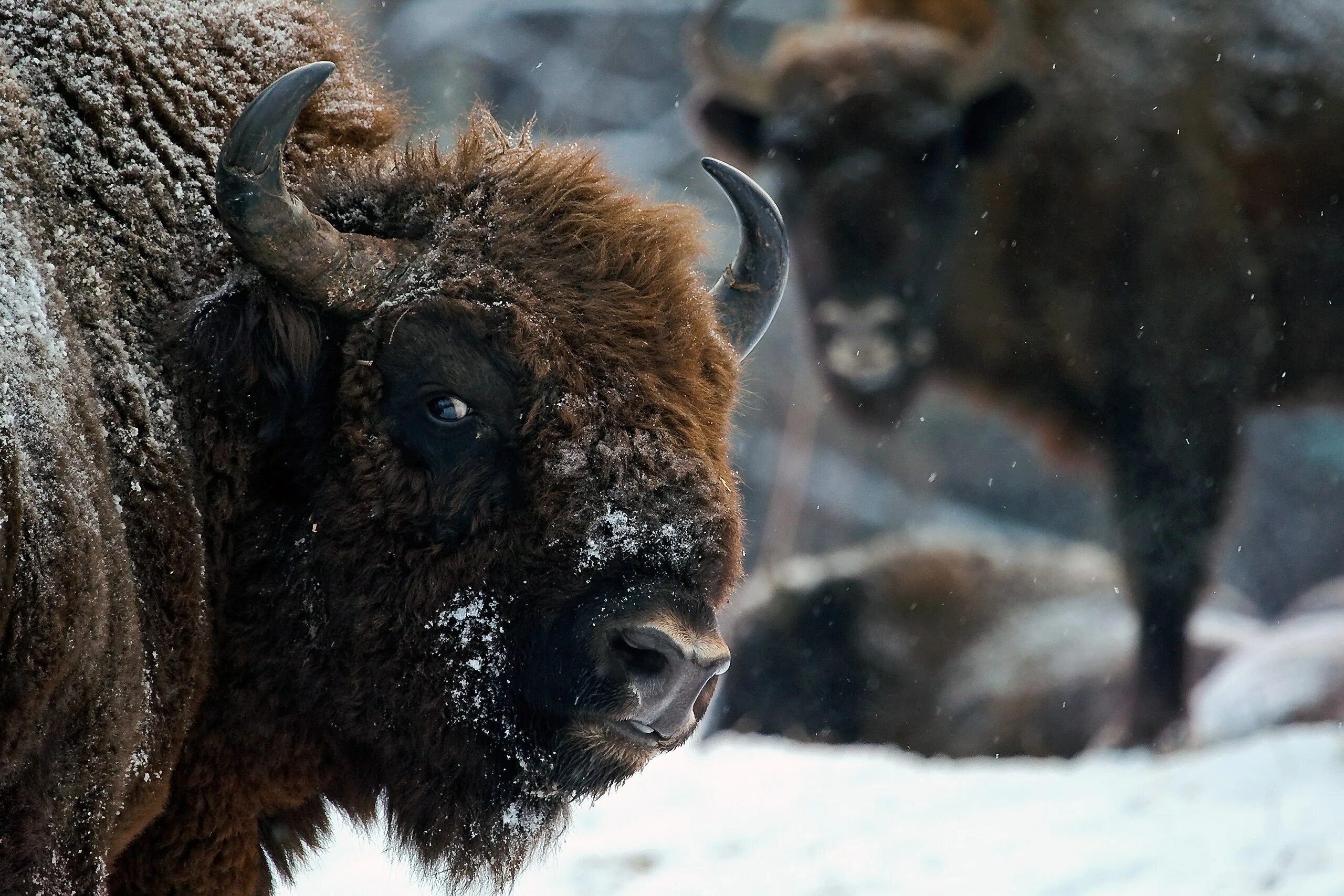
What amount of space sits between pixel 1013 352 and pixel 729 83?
9.18ft

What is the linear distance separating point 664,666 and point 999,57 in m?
6.79

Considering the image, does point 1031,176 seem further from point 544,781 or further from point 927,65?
point 544,781

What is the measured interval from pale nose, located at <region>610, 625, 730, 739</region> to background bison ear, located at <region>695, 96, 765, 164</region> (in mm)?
6856

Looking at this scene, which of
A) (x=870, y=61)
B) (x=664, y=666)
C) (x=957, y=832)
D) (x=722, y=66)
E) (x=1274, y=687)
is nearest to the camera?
(x=664, y=666)

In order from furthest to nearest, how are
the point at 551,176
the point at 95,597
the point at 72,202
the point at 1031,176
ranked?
the point at 1031,176 < the point at 551,176 < the point at 72,202 < the point at 95,597

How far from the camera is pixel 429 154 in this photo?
2613 millimetres

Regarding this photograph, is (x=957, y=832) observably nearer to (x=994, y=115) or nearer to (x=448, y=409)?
(x=448, y=409)

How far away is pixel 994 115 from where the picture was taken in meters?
7.96

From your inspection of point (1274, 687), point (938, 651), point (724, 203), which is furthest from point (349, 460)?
point (724, 203)

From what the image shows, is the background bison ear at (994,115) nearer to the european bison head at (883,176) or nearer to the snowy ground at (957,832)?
the european bison head at (883,176)

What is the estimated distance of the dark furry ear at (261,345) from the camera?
2305mm

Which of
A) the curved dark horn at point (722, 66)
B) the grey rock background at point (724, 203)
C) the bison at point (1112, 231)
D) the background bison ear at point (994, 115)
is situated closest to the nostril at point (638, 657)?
the bison at point (1112, 231)

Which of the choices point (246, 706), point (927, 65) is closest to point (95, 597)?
point (246, 706)

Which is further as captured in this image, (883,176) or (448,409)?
(883,176)
